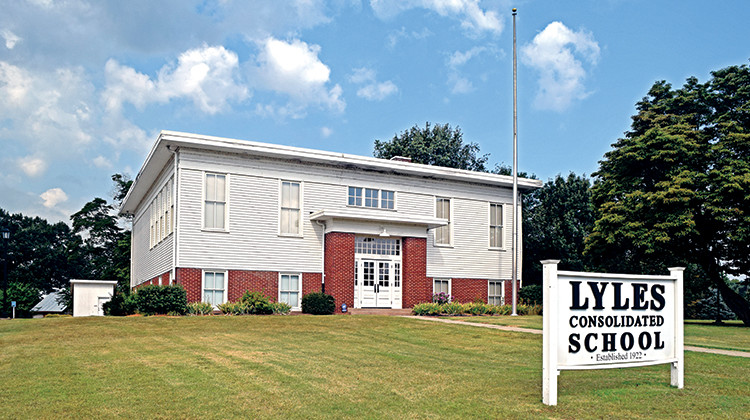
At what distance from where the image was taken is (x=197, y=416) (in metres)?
6.97

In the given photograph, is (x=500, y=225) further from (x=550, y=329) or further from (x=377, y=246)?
(x=550, y=329)

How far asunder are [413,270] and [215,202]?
879cm

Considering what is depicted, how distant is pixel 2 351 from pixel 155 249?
1783cm

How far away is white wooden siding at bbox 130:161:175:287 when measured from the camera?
2655 cm

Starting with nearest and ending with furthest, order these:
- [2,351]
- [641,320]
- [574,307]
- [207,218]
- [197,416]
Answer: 1. [197,416]
2. [574,307]
3. [641,320]
4. [2,351]
5. [207,218]

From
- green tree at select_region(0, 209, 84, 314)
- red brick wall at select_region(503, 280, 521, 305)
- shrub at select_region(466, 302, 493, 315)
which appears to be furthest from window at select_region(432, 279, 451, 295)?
green tree at select_region(0, 209, 84, 314)

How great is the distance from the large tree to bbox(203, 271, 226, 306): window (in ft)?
53.5

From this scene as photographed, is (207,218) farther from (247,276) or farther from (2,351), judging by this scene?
(2,351)

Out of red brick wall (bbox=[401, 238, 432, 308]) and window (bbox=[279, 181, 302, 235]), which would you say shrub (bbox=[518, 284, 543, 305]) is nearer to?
red brick wall (bbox=[401, 238, 432, 308])

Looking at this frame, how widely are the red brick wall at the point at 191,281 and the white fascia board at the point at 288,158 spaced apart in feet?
15.3

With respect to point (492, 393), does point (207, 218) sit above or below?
above

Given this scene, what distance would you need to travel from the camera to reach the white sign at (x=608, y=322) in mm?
7887

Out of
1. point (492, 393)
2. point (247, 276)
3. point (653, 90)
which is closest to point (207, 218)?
point (247, 276)

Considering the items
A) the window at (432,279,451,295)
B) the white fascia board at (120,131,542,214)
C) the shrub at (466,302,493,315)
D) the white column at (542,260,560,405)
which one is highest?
the white fascia board at (120,131,542,214)
